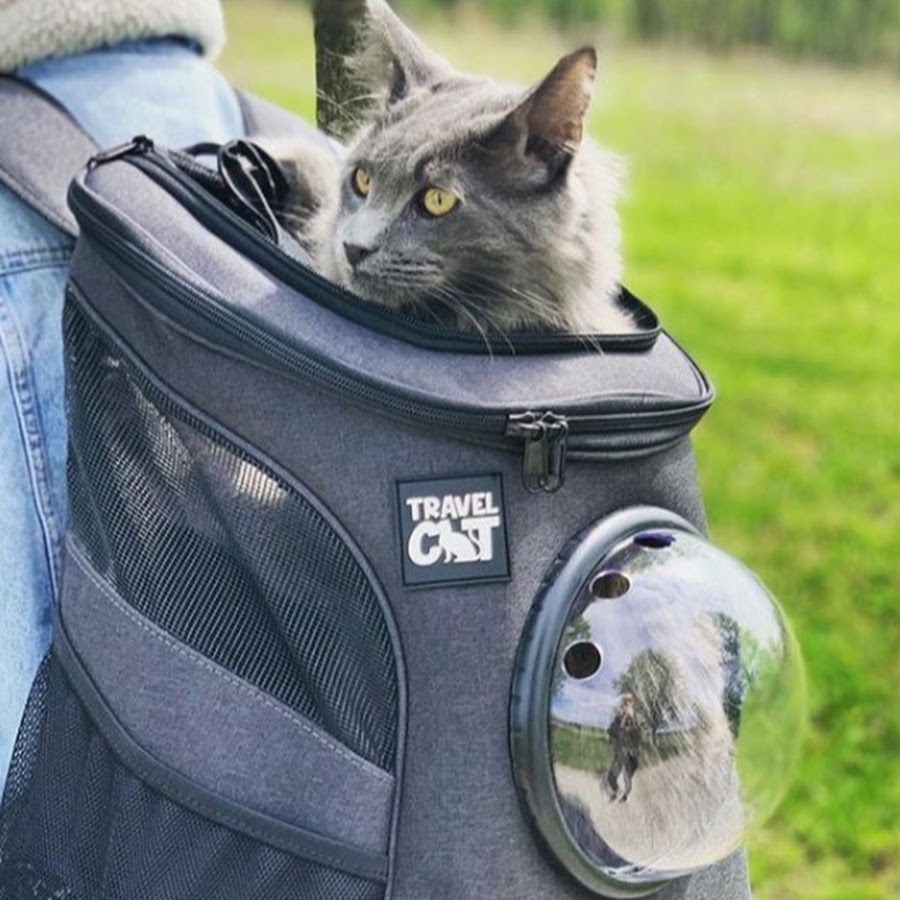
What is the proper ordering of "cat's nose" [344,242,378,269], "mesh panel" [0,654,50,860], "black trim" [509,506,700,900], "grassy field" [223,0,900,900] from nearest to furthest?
1. "black trim" [509,506,700,900]
2. "mesh panel" [0,654,50,860]
3. "cat's nose" [344,242,378,269]
4. "grassy field" [223,0,900,900]

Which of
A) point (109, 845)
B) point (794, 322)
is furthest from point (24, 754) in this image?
point (794, 322)

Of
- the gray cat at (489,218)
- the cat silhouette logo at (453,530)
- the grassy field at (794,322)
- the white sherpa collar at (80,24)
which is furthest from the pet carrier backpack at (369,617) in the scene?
the grassy field at (794,322)

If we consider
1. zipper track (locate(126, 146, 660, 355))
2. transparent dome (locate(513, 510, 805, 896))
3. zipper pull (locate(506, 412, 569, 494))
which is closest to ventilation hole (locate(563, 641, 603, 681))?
transparent dome (locate(513, 510, 805, 896))

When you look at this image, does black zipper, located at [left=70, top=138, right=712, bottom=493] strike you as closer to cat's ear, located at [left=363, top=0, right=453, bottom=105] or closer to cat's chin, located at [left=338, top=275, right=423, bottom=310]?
cat's chin, located at [left=338, top=275, right=423, bottom=310]

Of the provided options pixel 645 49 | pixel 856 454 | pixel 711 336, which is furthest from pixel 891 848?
pixel 645 49

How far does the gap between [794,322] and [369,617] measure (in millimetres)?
3336

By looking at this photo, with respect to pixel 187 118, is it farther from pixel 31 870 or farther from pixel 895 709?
pixel 895 709

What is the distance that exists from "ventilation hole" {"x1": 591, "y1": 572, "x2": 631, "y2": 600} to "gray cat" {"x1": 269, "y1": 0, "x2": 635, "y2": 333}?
21cm

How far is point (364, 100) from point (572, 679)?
63cm

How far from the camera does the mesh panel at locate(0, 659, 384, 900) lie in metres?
1.03

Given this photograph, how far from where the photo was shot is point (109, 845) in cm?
108

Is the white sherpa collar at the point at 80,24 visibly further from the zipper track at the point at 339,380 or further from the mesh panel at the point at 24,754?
the mesh panel at the point at 24,754

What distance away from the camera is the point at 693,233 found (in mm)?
4980

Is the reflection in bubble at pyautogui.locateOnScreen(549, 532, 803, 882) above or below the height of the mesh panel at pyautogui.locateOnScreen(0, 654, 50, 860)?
above
